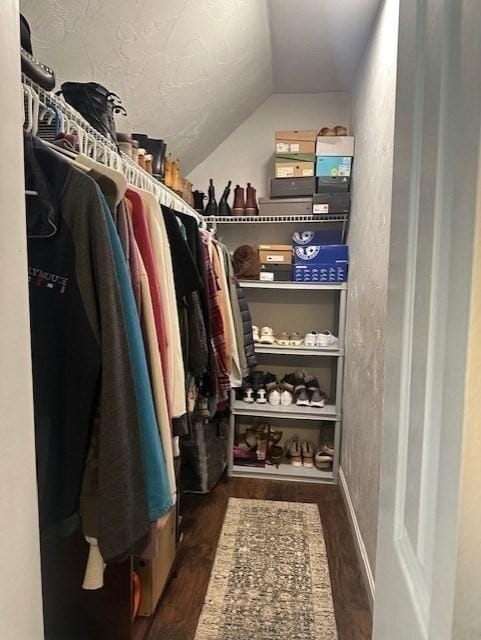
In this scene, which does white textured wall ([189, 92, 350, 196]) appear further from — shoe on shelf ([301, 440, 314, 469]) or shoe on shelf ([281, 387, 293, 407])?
shoe on shelf ([301, 440, 314, 469])

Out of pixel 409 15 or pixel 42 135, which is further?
pixel 42 135

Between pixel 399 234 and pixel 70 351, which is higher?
pixel 399 234

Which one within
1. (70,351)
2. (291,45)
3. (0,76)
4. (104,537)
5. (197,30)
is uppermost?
(291,45)

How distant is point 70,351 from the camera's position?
0.78 m

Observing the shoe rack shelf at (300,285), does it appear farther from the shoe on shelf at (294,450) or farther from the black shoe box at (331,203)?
the shoe on shelf at (294,450)

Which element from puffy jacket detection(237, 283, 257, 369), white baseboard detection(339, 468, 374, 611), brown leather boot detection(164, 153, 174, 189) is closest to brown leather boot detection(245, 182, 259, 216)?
puffy jacket detection(237, 283, 257, 369)

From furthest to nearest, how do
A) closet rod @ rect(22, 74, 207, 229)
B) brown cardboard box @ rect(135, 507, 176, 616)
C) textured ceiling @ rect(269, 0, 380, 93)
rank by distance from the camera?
textured ceiling @ rect(269, 0, 380, 93) → brown cardboard box @ rect(135, 507, 176, 616) → closet rod @ rect(22, 74, 207, 229)

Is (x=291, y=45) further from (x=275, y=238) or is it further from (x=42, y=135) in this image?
(x=42, y=135)

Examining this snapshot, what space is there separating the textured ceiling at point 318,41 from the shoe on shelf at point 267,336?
162 centimetres

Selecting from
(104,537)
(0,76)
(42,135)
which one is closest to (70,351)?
(104,537)

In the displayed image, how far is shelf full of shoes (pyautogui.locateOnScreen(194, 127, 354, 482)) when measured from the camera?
97.9 inches

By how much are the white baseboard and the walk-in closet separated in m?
0.02

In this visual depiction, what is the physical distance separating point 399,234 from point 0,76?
0.63 m

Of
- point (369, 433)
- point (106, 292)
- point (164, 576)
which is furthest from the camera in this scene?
point (369, 433)
